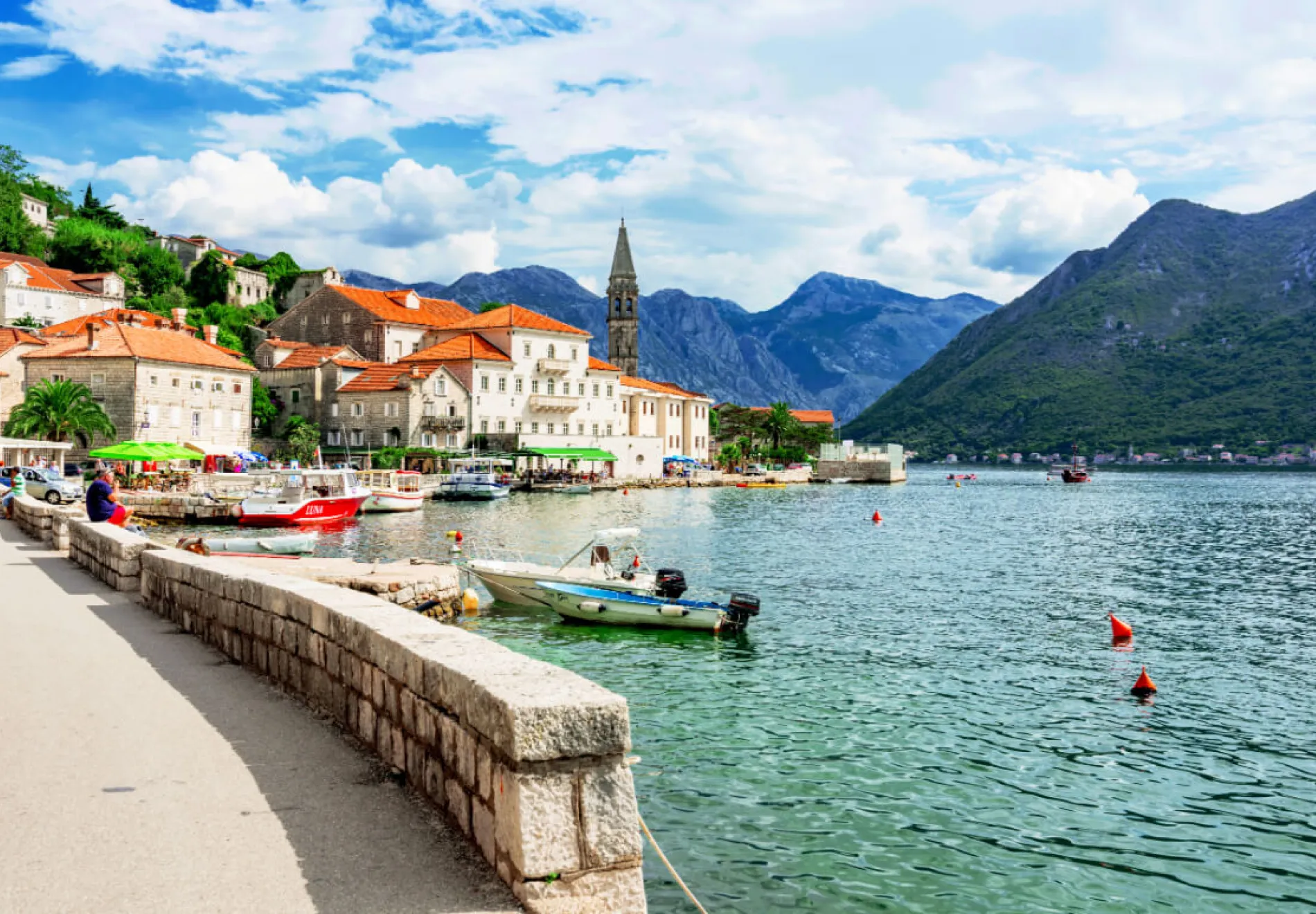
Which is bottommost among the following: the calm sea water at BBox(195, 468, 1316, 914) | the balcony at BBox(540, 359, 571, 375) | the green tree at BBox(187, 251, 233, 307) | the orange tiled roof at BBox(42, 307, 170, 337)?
the calm sea water at BBox(195, 468, 1316, 914)

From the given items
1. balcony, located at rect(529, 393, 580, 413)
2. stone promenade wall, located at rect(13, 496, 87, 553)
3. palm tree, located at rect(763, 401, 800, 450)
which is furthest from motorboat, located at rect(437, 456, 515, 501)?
palm tree, located at rect(763, 401, 800, 450)

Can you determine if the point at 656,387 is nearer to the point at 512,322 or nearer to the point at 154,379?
the point at 512,322

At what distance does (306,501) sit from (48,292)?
66.2m

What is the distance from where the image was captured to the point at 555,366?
319 feet

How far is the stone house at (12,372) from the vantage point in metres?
69.3

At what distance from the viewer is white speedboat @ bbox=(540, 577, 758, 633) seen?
73.5ft

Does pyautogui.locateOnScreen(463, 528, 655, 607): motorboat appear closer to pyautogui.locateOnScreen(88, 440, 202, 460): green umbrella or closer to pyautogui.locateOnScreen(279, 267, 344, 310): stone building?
pyautogui.locateOnScreen(88, 440, 202, 460): green umbrella

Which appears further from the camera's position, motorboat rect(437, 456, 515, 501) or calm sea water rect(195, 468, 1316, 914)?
A: motorboat rect(437, 456, 515, 501)

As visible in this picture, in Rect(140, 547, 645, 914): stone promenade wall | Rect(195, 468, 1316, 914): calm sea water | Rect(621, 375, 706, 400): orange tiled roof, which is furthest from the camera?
Rect(621, 375, 706, 400): orange tiled roof

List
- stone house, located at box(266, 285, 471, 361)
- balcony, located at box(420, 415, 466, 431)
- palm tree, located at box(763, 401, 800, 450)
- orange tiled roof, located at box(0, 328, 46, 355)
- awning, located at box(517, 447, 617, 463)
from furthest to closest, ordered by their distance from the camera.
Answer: palm tree, located at box(763, 401, 800, 450) → stone house, located at box(266, 285, 471, 361) → awning, located at box(517, 447, 617, 463) → balcony, located at box(420, 415, 466, 431) → orange tiled roof, located at box(0, 328, 46, 355)

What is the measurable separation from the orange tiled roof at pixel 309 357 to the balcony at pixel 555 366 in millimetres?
18205

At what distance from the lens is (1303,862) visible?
10.1m

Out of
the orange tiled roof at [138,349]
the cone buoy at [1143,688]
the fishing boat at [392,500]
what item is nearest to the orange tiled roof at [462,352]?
the orange tiled roof at [138,349]

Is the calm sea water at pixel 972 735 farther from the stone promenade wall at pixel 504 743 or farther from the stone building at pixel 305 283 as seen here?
the stone building at pixel 305 283
